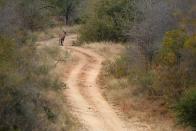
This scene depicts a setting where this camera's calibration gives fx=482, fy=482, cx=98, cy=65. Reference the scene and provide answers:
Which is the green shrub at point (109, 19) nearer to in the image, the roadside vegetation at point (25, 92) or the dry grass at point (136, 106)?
the dry grass at point (136, 106)

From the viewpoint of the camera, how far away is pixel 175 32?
17.8 metres

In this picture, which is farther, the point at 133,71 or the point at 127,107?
the point at 133,71

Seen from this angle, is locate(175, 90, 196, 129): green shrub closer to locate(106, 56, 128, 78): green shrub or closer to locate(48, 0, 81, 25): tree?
locate(106, 56, 128, 78): green shrub

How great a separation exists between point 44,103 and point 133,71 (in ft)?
26.5

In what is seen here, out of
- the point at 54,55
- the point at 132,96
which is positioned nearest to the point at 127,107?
the point at 132,96

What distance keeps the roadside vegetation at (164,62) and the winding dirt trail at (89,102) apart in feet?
3.29

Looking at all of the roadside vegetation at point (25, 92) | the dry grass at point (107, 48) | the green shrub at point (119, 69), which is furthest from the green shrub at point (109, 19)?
the roadside vegetation at point (25, 92)

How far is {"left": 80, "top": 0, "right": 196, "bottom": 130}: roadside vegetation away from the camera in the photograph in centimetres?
1680

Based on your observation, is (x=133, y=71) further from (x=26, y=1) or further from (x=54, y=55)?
(x=26, y=1)

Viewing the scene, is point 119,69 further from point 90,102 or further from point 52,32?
point 52,32

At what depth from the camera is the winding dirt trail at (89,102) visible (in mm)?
16266

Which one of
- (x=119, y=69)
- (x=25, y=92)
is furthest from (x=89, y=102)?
(x=25, y=92)

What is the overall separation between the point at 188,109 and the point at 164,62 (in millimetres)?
3642

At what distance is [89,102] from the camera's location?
19.0 metres
